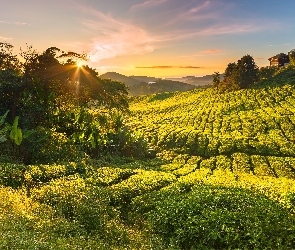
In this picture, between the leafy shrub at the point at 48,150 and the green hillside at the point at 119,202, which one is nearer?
the green hillside at the point at 119,202

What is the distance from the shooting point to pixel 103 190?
13.6 metres

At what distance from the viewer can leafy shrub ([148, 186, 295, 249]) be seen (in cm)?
938

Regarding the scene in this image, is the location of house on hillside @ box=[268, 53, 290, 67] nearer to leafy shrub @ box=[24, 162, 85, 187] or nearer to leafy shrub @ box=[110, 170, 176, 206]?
leafy shrub @ box=[110, 170, 176, 206]

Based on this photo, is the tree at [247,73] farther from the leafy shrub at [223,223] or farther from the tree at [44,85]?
the leafy shrub at [223,223]

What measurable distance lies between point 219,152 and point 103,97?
50.4ft

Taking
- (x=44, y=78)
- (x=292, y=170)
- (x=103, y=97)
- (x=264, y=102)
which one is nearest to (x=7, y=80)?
(x=44, y=78)

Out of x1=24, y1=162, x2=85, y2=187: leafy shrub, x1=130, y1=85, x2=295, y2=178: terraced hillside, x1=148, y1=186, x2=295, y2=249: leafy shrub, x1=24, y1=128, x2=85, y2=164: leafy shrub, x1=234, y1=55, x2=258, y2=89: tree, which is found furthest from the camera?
x1=234, y1=55, x2=258, y2=89: tree

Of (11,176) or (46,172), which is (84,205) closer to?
(11,176)

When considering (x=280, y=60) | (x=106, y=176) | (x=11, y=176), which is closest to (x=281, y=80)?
(x=280, y=60)

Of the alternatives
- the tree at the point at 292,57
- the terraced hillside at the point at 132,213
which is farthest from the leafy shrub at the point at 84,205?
the tree at the point at 292,57

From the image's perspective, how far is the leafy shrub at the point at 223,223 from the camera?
30.8 feet

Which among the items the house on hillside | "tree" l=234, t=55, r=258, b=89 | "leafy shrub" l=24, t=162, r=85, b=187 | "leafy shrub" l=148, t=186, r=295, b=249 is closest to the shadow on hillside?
"tree" l=234, t=55, r=258, b=89

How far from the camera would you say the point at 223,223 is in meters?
9.84

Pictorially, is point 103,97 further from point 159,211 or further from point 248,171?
point 159,211
